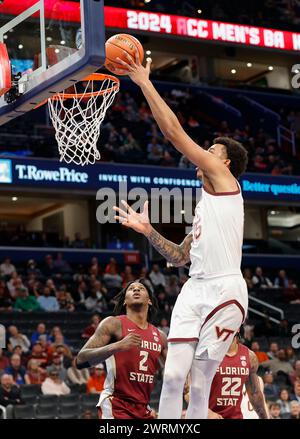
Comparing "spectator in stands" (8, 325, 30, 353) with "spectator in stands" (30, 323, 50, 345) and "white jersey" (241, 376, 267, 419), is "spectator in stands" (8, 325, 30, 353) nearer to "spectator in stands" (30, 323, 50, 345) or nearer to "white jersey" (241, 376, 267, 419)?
"spectator in stands" (30, 323, 50, 345)

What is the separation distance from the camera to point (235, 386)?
7.60 meters

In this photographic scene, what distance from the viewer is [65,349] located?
592 inches

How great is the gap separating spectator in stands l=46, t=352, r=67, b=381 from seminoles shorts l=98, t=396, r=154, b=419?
279 inches

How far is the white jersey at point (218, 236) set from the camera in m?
6.01

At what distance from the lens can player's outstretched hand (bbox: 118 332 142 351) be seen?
681cm

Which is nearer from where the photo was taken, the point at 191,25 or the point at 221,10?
the point at 191,25

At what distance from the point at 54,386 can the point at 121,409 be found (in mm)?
6929

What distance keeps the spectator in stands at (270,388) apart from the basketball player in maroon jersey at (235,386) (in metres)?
7.17

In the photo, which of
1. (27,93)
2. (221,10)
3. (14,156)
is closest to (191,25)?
(221,10)

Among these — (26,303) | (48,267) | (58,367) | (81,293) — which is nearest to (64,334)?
(26,303)

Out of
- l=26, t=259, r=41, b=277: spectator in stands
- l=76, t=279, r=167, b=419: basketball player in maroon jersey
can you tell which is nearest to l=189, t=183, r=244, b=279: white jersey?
l=76, t=279, r=167, b=419: basketball player in maroon jersey

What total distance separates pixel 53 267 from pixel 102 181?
9.04 feet

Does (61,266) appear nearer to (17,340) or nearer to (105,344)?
(17,340)

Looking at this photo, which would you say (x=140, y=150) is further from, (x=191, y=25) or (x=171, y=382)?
(x=171, y=382)
